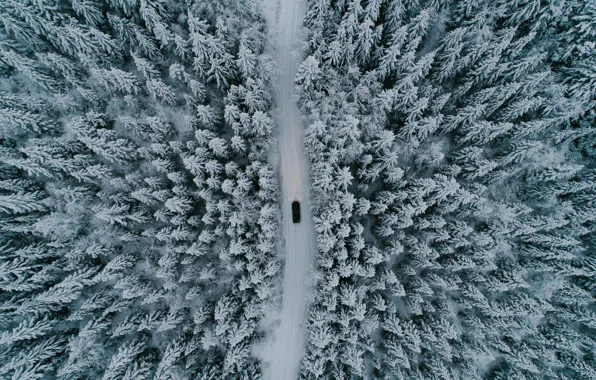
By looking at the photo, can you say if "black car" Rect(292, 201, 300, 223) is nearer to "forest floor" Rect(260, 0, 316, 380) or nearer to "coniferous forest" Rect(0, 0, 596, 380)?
"forest floor" Rect(260, 0, 316, 380)

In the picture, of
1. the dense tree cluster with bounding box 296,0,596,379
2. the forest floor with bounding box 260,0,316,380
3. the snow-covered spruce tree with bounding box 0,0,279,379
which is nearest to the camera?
the snow-covered spruce tree with bounding box 0,0,279,379

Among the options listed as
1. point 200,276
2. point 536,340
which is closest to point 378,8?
point 200,276

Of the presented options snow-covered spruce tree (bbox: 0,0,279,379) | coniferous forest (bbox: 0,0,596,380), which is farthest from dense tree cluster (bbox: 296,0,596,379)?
snow-covered spruce tree (bbox: 0,0,279,379)

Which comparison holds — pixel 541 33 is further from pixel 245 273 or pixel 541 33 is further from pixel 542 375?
pixel 245 273

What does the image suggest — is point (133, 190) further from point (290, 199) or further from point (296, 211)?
point (296, 211)

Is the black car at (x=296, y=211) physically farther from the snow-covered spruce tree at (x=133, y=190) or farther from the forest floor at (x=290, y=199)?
the snow-covered spruce tree at (x=133, y=190)

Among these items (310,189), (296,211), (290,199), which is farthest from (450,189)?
(290,199)
